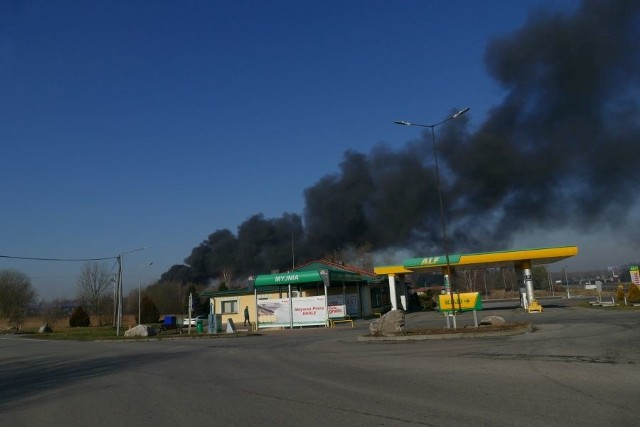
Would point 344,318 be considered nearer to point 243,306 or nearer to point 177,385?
point 243,306

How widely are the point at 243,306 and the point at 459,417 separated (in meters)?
40.2

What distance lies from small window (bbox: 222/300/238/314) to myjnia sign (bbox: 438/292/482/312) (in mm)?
26379

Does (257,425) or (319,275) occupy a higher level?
(319,275)

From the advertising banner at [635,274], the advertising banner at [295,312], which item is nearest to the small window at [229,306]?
the advertising banner at [295,312]

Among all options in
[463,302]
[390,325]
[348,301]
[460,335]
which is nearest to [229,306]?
[348,301]

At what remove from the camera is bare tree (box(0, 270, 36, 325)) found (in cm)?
6743

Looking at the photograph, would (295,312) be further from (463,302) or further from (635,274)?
(635,274)

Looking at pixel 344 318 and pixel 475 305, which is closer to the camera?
pixel 475 305

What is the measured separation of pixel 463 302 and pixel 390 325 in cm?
362

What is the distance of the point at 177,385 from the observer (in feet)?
34.9

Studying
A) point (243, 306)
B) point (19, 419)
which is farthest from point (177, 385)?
point (243, 306)

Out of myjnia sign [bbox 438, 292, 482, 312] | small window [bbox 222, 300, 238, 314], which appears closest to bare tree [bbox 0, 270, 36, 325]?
small window [bbox 222, 300, 238, 314]

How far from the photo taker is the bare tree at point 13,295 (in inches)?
2655

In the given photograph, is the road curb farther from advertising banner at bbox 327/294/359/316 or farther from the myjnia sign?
advertising banner at bbox 327/294/359/316
